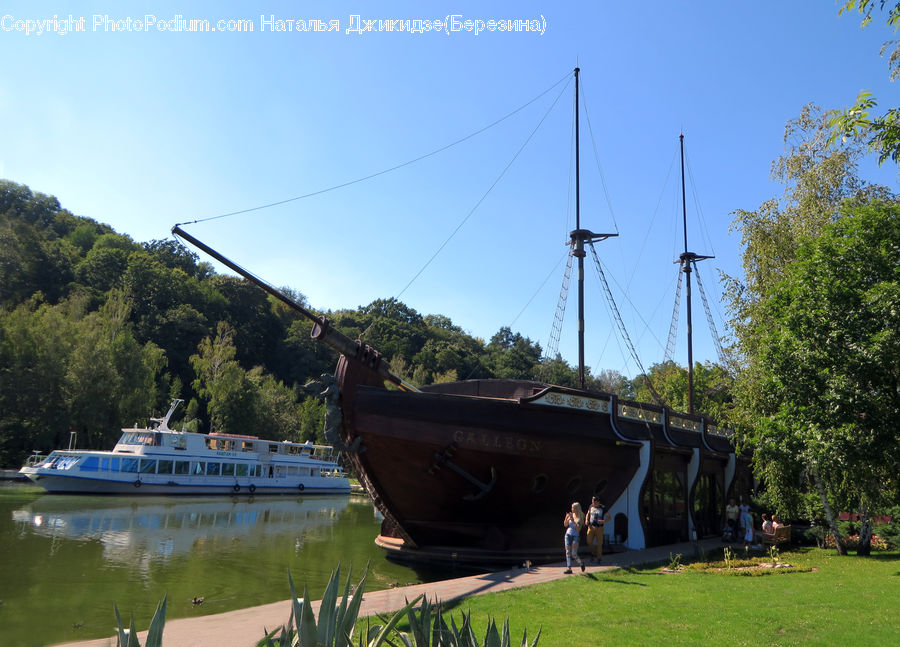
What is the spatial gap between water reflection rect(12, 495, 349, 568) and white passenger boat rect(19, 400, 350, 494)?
131 centimetres

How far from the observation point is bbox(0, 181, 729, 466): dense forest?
37.4 meters

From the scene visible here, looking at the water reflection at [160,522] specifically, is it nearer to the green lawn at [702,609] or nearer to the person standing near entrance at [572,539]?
the person standing near entrance at [572,539]

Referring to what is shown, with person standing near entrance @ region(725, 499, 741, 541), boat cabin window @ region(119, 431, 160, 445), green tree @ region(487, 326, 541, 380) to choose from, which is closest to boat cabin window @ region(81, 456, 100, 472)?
boat cabin window @ region(119, 431, 160, 445)

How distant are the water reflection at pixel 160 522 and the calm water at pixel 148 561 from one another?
3cm

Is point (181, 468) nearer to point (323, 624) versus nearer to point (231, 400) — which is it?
point (231, 400)

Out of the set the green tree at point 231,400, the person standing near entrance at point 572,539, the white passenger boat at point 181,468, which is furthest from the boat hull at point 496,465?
the green tree at point 231,400

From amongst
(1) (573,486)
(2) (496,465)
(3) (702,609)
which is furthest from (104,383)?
(3) (702,609)

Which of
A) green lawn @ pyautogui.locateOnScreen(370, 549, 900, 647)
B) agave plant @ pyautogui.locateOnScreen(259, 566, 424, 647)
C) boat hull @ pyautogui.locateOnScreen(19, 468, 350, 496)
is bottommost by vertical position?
boat hull @ pyautogui.locateOnScreen(19, 468, 350, 496)

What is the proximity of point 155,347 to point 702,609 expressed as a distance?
46113 mm

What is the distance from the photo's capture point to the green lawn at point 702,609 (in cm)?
673

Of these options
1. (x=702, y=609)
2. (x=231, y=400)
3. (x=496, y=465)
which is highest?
(x=231, y=400)

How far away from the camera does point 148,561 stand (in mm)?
13523

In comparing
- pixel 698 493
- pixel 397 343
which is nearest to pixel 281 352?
pixel 397 343

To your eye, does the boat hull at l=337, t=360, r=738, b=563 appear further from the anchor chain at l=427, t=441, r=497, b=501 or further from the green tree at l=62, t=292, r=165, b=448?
the green tree at l=62, t=292, r=165, b=448
